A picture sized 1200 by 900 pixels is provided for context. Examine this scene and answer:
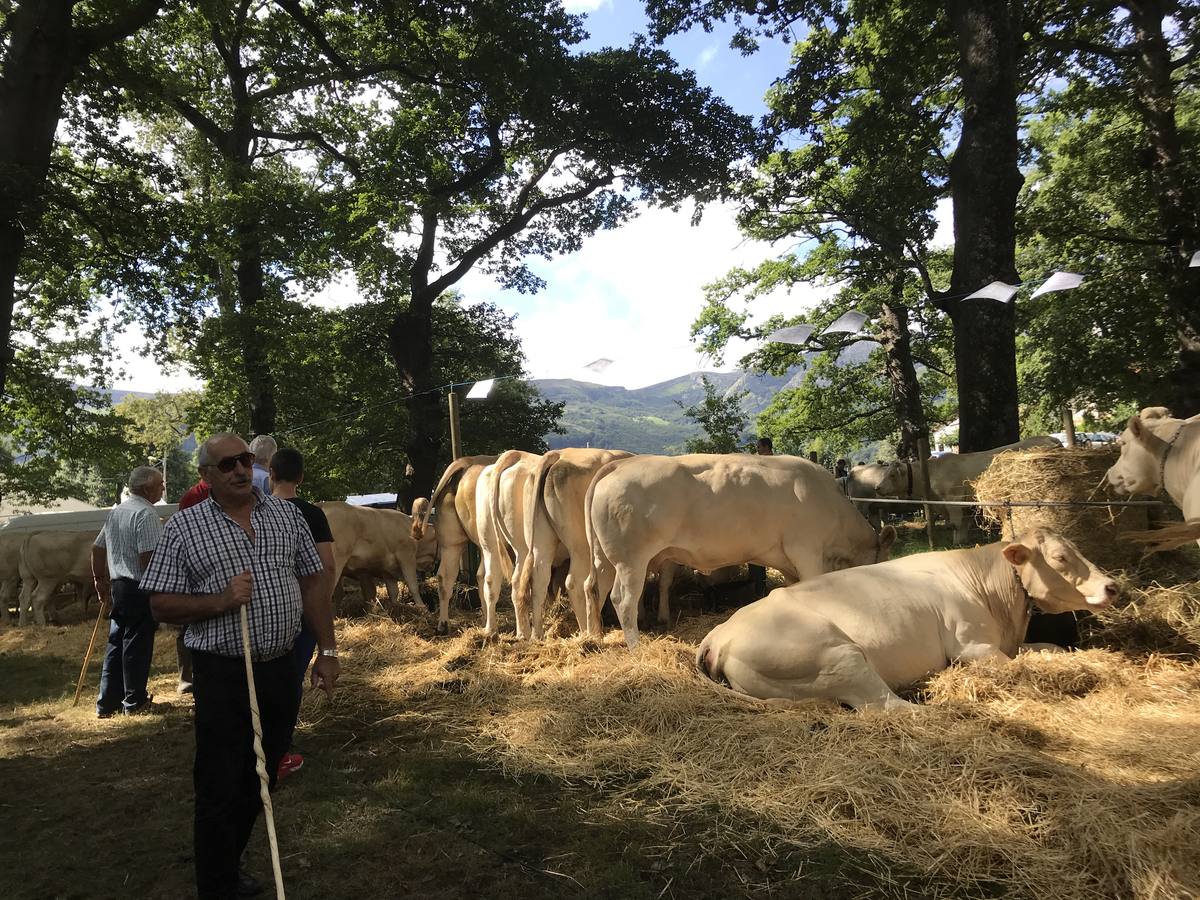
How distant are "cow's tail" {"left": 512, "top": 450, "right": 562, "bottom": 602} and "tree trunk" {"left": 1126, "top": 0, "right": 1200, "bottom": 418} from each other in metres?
10.4

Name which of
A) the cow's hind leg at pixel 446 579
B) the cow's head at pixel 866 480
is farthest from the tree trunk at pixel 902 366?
the cow's hind leg at pixel 446 579

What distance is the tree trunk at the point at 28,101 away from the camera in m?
8.74

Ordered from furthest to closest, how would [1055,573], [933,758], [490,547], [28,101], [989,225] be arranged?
[989,225] → [490,547] → [28,101] → [1055,573] → [933,758]

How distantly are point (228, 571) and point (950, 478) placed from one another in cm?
1574

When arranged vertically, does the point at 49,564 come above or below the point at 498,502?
below

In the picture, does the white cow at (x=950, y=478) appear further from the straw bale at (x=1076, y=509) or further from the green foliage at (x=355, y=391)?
the green foliage at (x=355, y=391)

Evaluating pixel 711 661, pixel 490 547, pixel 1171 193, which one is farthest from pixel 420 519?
pixel 1171 193

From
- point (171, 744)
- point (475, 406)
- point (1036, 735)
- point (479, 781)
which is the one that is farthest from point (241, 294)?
point (1036, 735)

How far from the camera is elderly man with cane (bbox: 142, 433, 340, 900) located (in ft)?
9.86

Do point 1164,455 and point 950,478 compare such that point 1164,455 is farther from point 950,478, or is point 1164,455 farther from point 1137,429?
point 950,478

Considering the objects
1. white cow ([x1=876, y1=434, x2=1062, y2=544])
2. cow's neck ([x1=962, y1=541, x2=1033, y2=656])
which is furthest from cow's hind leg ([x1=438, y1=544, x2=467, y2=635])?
white cow ([x1=876, y1=434, x2=1062, y2=544])

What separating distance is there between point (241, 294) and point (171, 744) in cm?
1684

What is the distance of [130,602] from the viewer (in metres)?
6.47

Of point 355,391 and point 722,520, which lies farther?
point 355,391
